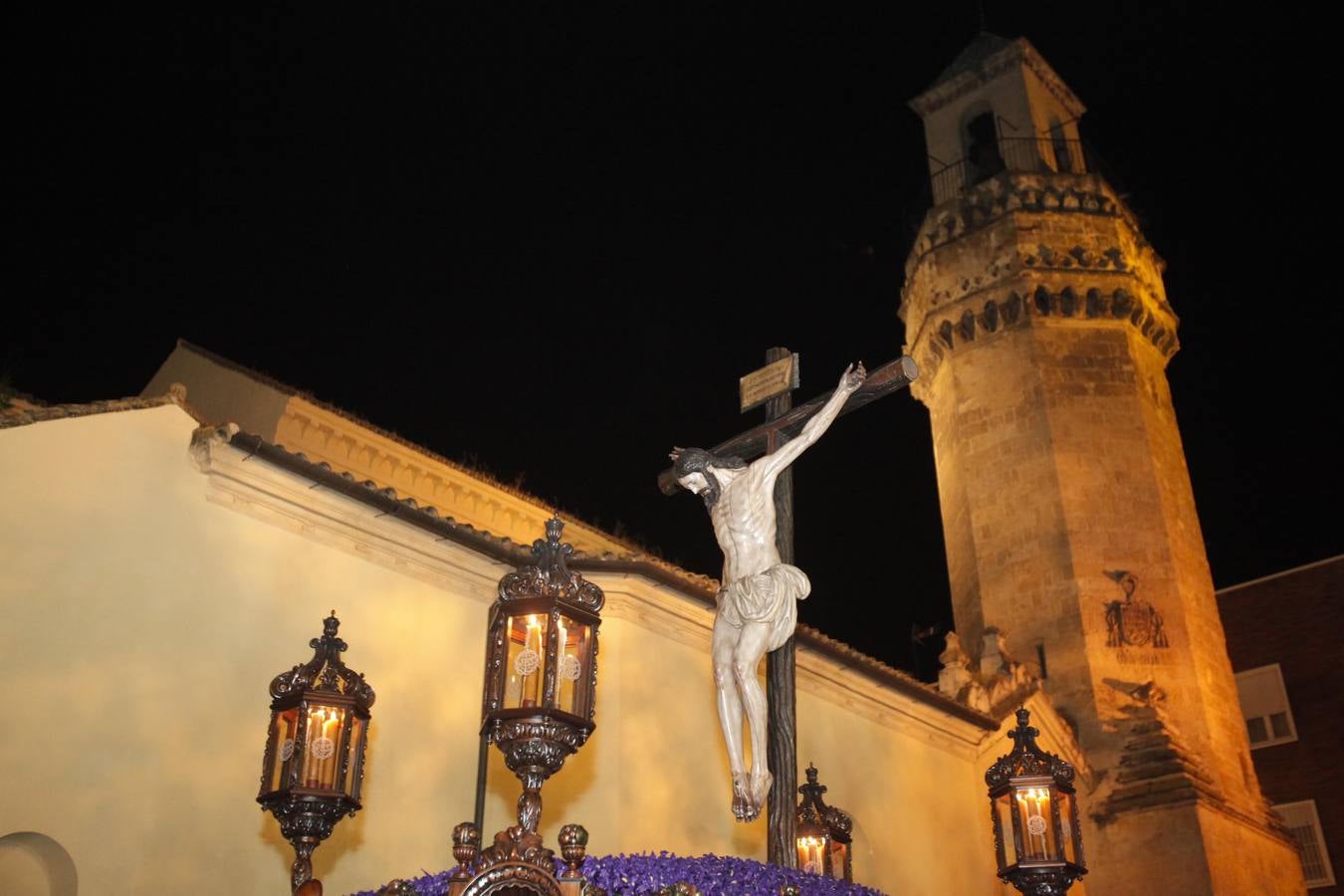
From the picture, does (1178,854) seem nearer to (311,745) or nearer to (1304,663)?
(1304,663)

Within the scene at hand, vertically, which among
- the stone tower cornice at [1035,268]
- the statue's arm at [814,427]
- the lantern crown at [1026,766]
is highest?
the stone tower cornice at [1035,268]

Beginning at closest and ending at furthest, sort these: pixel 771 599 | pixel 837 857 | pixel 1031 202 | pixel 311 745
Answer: pixel 771 599
pixel 311 745
pixel 837 857
pixel 1031 202

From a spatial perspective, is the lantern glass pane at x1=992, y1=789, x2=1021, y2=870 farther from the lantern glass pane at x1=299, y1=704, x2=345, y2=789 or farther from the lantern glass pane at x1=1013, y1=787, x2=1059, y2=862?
the lantern glass pane at x1=299, y1=704, x2=345, y2=789

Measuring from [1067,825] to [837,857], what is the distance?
228cm

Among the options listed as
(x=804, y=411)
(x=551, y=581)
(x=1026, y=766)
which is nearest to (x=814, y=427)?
(x=804, y=411)

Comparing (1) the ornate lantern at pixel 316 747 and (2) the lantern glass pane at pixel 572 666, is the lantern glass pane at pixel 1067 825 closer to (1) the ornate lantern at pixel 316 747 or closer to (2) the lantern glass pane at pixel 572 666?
(2) the lantern glass pane at pixel 572 666

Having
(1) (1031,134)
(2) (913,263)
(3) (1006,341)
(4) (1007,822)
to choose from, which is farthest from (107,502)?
(1) (1031,134)

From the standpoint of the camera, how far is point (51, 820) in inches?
345

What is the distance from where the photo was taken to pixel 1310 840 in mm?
24516

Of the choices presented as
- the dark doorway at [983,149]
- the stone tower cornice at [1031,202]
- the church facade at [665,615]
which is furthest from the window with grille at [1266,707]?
the dark doorway at [983,149]

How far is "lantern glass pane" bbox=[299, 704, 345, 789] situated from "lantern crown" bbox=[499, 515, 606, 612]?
2.25 meters

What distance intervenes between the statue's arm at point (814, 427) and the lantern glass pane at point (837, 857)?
5034 millimetres

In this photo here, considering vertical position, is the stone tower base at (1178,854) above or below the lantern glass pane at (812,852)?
above

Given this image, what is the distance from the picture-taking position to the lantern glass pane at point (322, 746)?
7.91 metres
